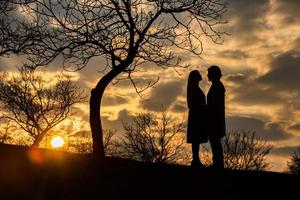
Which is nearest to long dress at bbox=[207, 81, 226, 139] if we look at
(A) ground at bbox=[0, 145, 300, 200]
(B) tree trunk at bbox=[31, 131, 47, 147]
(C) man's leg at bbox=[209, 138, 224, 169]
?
(C) man's leg at bbox=[209, 138, 224, 169]

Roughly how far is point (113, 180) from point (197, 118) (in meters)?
3.07

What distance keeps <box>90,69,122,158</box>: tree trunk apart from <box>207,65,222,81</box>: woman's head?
797 centimetres

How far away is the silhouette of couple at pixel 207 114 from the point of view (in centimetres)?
1160

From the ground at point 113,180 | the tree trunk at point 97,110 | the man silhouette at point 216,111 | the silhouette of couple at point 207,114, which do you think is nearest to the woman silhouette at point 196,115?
the silhouette of couple at point 207,114

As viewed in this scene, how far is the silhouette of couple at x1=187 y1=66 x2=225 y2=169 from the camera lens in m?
11.6

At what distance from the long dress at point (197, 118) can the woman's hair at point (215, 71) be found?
1.78 ft

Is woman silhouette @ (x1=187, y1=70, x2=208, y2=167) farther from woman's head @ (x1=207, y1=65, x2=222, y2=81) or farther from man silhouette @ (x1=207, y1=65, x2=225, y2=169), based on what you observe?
woman's head @ (x1=207, y1=65, x2=222, y2=81)

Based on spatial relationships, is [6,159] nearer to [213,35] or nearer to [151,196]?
[151,196]

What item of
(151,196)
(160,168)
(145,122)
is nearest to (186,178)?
(160,168)

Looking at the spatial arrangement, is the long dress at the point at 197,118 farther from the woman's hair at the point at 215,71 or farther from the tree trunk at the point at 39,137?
the tree trunk at the point at 39,137

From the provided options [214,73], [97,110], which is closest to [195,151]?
[214,73]

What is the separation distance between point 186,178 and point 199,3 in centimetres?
1029

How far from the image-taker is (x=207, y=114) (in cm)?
1191

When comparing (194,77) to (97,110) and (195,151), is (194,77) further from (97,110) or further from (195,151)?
(97,110)
